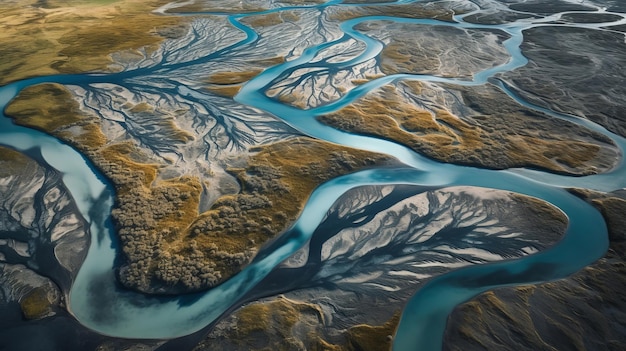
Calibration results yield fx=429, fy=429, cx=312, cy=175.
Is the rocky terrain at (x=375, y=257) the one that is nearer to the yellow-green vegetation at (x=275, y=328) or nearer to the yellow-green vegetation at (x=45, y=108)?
the yellow-green vegetation at (x=275, y=328)

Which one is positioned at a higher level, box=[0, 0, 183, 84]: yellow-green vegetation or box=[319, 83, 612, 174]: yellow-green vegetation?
box=[0, 0, 183, 84]: yellow-green vegetation

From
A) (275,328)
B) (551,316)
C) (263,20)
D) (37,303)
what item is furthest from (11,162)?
(263,20)

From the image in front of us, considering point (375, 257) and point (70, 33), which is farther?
point (70, 33)

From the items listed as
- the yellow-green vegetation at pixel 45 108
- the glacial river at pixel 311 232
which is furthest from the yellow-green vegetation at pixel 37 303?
the yellow-green vegetation at pixel 45 108

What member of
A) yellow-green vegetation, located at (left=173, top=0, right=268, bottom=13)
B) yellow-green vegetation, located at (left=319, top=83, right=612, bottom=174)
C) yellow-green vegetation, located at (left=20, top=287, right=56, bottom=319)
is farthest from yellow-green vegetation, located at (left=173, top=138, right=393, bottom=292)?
yellow-green vegetation, located at (left=173, top=0, right=268, bottom=13)

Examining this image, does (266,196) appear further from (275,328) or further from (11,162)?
(11,162)

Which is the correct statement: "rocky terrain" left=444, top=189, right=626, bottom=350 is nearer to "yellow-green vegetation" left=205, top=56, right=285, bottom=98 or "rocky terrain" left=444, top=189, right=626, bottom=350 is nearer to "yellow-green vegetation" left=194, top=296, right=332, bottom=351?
"yellow-green vegetation" left=194, top=296, right=332, bottom=351

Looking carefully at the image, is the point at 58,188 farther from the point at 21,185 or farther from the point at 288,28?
the point at 288,28
